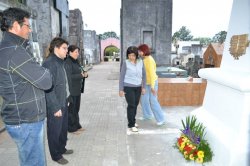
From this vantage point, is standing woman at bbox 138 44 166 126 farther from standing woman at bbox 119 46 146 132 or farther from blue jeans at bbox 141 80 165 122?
standing woman at bbox 119 46 146 132

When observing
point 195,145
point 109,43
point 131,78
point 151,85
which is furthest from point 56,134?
point 109,43

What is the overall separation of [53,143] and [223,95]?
8.52 ft

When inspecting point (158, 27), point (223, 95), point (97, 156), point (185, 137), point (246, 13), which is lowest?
point (97, 156)

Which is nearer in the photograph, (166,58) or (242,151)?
(242,151)

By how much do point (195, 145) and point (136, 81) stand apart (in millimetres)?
1629

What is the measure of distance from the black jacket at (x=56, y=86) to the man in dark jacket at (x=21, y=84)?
0.66 metres

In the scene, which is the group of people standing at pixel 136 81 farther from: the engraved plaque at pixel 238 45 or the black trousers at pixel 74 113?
the engraved plaque at pixel 238 45

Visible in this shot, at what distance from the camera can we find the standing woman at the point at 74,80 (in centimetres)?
433

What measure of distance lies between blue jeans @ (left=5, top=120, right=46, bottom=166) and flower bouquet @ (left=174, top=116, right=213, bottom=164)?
2.19m

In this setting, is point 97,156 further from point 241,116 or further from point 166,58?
point 166,58

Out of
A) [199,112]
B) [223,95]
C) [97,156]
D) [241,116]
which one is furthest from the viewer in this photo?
[199,112]

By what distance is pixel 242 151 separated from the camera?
2.97m

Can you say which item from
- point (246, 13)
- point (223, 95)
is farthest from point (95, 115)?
point (246, 13)

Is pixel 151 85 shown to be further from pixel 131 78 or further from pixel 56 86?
pixel 56 86
